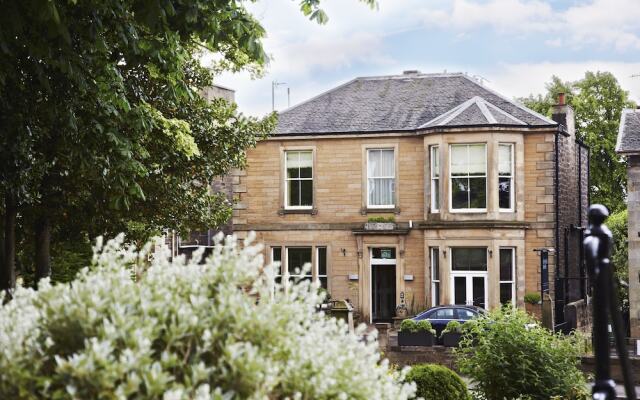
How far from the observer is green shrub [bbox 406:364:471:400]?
15875 mm

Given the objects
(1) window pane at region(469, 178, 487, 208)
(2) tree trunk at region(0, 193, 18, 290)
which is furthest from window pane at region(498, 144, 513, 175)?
(2) tree trunk at region(0, 193, 18, 290)

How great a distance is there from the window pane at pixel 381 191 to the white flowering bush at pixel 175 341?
100ft

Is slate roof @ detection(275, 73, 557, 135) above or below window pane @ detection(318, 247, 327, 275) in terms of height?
above

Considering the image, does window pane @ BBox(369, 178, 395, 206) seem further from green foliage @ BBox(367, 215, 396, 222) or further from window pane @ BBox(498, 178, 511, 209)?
window pane @ BBox(498, 178, 511, 209)

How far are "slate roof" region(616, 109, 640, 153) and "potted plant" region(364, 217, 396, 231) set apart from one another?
8.87 m

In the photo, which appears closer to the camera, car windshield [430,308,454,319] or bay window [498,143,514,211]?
car windshield [430,308,454,319]

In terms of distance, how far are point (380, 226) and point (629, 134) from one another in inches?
377

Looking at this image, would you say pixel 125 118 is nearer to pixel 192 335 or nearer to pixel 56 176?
pixel 56 176

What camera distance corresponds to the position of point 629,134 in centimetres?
3145

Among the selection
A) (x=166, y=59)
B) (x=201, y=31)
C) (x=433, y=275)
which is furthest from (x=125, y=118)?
(x=433, y=275)

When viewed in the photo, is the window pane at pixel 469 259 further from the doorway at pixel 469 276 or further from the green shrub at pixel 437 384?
the green shrub at pixel 437 384

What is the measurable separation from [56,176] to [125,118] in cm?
397

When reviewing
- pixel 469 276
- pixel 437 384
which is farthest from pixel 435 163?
pixel 437 384

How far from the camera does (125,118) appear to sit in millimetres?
14828
